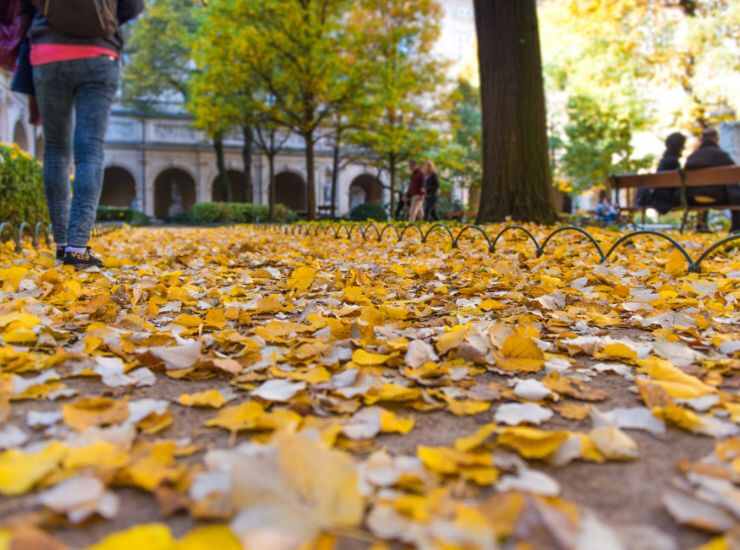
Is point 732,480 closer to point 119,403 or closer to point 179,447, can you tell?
point 179,447

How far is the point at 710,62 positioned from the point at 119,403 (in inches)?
855

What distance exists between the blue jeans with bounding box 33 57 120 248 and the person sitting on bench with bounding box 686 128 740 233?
24.0 ft

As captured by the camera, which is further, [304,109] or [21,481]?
[304,109]

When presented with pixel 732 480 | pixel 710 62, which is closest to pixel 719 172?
pixel 732 480

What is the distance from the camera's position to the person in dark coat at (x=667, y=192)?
8.94 m

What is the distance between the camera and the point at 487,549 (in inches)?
31.4

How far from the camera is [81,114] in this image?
13.0 feet

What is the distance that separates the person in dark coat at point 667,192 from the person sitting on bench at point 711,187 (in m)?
0.37

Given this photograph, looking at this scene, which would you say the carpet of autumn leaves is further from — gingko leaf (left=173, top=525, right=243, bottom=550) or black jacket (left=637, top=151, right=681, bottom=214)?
black jacket (left=637, top=151, right=681, bottom=214)

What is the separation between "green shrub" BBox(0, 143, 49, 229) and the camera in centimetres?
628

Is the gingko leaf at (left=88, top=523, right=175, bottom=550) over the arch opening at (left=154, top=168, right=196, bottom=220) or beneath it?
beneath

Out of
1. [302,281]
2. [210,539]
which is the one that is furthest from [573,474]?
[302,281]

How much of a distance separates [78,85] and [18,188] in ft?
10.7

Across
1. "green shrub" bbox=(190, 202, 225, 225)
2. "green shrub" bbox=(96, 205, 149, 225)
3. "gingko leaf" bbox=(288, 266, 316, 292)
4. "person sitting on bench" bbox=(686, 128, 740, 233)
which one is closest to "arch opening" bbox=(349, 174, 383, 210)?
"green shrub" bbox=(190, 202, 225, 225)
